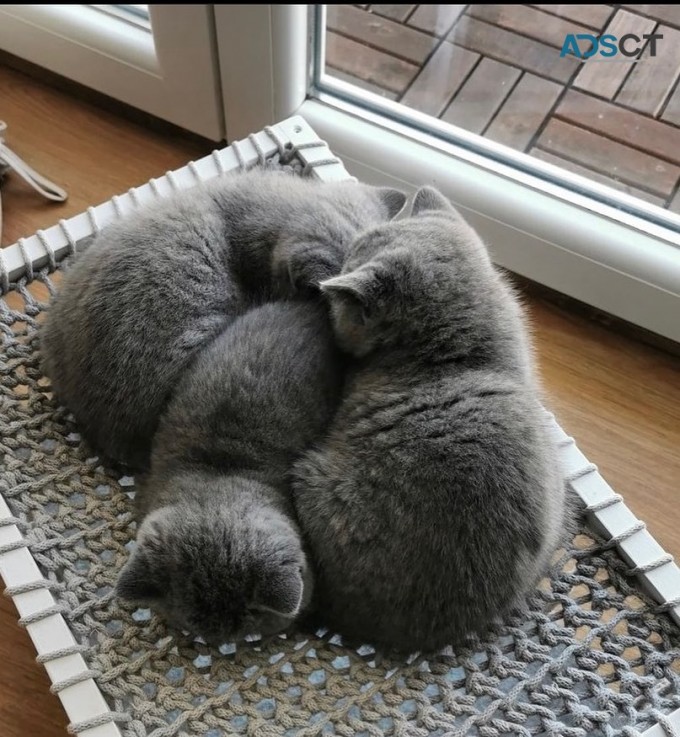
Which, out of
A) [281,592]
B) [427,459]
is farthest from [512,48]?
[281,592]

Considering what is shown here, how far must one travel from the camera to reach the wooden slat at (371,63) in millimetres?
1271

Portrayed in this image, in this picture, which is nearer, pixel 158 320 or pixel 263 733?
pixel 263 733

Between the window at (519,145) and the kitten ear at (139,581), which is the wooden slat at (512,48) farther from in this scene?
the kitten ear at (139,581)

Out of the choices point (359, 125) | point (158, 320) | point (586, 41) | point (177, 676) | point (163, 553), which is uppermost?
point (586, 41)

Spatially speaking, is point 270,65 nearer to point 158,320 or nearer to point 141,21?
point 141,21

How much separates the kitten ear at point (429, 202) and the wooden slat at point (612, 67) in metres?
0.37

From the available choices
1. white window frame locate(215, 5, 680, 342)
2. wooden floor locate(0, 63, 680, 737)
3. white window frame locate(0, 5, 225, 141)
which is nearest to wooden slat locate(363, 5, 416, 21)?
white window frame locate(215, 5, 680, 342)

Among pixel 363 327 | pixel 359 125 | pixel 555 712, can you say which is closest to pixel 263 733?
pixel 555 712

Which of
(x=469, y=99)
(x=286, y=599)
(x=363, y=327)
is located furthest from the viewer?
(x=469, y=99)

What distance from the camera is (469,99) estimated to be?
1.25 meters

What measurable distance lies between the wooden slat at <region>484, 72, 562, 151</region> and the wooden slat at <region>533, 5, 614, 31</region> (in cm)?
10

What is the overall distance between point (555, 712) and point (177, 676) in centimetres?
33

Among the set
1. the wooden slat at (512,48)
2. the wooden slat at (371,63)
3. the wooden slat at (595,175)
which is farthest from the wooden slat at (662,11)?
the wooden slat at (371,63)

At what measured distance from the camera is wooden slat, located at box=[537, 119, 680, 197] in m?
1.17
